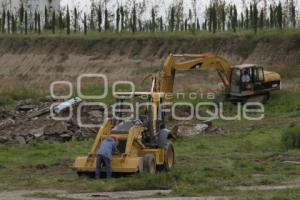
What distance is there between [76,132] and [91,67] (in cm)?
3120

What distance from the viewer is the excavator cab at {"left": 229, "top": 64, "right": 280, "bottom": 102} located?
4050 cm

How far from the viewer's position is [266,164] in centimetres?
2262

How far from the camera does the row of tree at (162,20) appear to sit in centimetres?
6356

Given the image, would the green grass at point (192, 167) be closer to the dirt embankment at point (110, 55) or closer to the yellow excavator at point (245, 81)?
the yellow excavator at point (245, 81)

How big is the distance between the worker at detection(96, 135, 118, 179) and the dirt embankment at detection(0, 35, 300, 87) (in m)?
32.6

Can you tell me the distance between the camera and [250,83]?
40844 mm

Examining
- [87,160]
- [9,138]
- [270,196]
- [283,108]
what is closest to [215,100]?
[283,108]

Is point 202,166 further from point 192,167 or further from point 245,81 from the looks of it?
point 245,81

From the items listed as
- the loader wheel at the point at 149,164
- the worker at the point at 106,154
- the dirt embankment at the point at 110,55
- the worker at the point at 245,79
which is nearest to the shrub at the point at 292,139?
the loader wheel at the point at 149,164

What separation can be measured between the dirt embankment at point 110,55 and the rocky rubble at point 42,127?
62.0ft

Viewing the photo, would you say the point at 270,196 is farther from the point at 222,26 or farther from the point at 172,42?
the point at 222,26

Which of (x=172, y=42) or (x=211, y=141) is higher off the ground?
(x=172, y=42)

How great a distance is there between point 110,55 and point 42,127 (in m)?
32.1

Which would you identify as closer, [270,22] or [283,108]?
[283,108]
